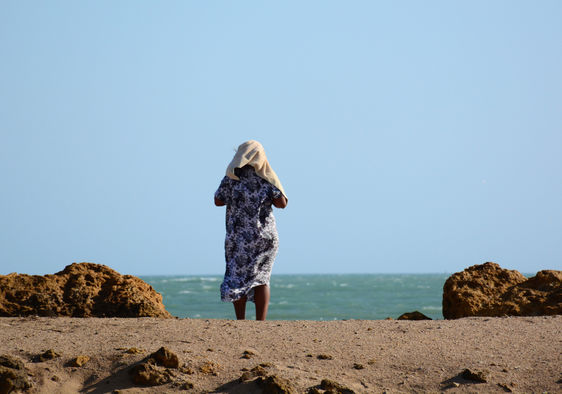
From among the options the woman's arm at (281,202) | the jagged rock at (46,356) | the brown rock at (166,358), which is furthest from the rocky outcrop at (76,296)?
the brown rock at (166,358)

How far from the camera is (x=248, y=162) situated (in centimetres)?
787

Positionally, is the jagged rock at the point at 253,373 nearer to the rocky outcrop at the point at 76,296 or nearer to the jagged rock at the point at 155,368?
the jagged rock at the point at 155,368

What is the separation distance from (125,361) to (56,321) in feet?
6.19

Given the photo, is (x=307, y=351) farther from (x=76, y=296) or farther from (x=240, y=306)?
(x=76, y=296)

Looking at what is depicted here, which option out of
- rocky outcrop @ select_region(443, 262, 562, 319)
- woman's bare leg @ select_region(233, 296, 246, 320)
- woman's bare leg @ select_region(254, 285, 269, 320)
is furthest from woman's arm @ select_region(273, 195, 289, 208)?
rocky outcrop @ select_region(443, 262, 562, 319)

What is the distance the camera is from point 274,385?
16.6ft

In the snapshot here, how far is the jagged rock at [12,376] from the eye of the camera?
5219 mm

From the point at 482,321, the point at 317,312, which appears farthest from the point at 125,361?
the point at 317,312

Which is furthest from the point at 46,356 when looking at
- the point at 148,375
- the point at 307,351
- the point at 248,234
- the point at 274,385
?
the point at 248,234

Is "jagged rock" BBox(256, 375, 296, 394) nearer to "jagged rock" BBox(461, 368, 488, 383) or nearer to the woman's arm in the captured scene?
"jagged rock" BBox(461, 368, 488, 383)

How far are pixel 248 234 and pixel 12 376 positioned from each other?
10.8ft

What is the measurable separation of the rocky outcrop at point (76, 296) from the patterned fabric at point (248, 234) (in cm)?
94

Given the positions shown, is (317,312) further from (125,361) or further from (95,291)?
(125,361)

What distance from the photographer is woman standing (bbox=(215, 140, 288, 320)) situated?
7.91m
